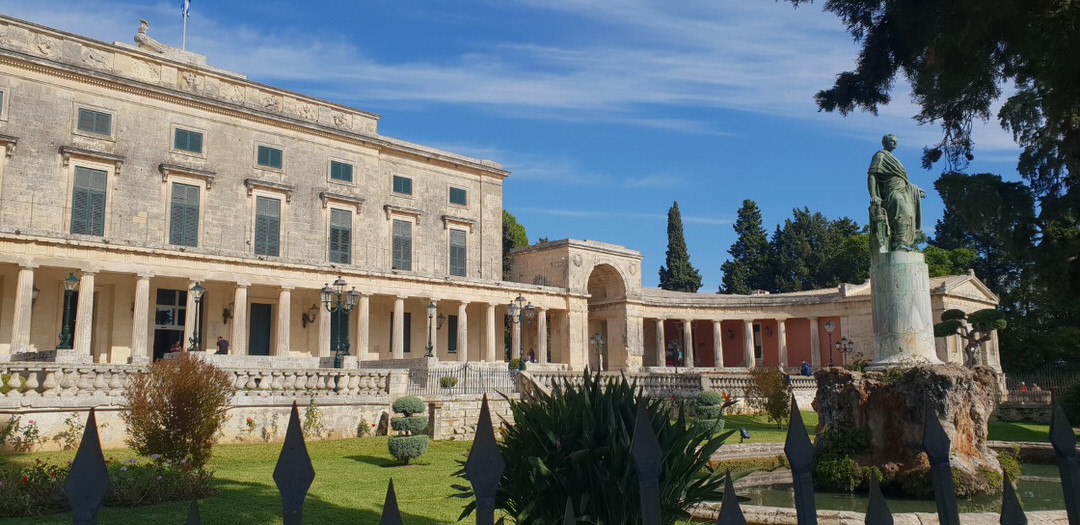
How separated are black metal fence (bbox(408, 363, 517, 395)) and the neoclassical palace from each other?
16.6ft

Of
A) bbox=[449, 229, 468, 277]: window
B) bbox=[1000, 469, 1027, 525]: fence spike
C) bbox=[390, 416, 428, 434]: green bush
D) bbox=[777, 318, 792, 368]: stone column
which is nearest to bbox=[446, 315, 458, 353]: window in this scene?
bbox=[449, 229, 468, 277]: window

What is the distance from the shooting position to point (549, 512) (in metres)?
4.87

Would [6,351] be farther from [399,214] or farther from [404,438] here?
[404,438]

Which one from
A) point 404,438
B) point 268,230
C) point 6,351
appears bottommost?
point 404,438

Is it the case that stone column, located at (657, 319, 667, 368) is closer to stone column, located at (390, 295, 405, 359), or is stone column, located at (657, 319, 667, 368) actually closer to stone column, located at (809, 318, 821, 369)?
stone column, located at (809, 318, 821, 369)

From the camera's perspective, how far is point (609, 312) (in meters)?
46.9

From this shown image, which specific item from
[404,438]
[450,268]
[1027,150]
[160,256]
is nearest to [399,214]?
[450,268]

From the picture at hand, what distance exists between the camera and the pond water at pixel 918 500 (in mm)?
10102

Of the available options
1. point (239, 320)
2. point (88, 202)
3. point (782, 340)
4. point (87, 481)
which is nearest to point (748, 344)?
point (782, 340)

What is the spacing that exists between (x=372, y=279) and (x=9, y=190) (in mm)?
14134

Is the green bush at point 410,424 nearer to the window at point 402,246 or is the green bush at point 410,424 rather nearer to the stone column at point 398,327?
the stone column at point 398,327

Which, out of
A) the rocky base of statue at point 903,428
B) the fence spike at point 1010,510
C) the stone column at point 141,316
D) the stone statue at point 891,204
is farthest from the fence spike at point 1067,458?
the stone column at point 141,316

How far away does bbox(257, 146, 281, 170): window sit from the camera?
3466 centimetres

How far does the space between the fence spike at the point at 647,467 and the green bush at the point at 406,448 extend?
12654 millimetres
